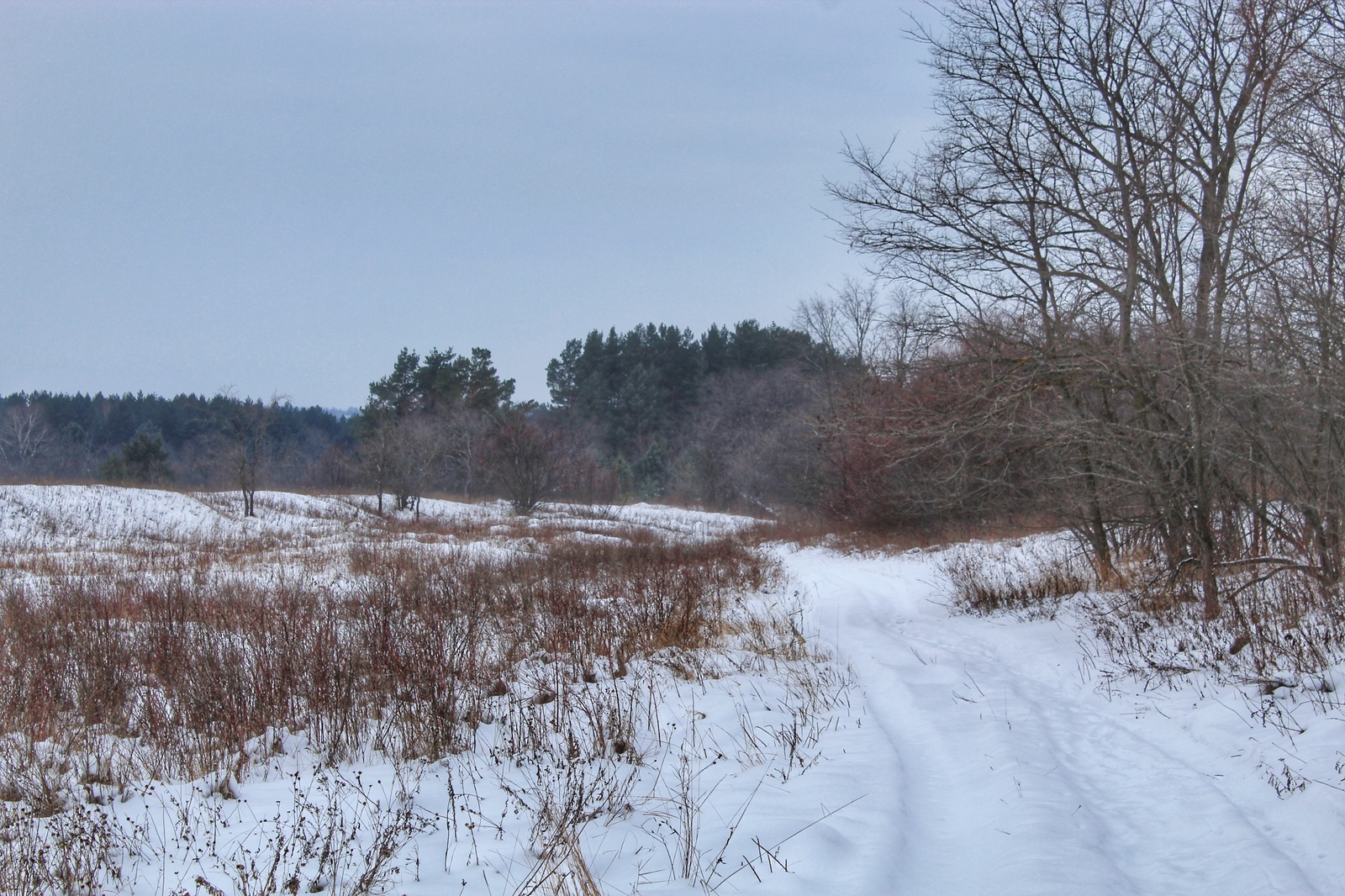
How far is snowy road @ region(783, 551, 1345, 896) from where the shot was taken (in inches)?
125

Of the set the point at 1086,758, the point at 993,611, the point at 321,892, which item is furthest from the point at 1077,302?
the point at 321,892

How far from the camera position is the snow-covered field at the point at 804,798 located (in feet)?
10.4

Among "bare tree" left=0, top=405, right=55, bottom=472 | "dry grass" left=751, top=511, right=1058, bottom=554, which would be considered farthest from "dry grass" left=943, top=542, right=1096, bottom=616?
"bare tree" left=0, top=405, right=55, bottom=472

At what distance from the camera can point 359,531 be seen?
24203mm

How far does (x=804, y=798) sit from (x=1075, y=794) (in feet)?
4.63

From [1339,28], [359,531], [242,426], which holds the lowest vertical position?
[359,531]

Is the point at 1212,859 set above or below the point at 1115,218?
below

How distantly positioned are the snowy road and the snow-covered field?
2cm

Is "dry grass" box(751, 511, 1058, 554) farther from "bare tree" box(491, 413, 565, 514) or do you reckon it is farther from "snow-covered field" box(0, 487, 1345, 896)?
"snow-covered field" box(0, 487, 1345, 896)

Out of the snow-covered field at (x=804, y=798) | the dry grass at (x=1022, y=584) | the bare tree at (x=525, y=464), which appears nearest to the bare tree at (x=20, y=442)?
the bare tree at (x=525, y=464)

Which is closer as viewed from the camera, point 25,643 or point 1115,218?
point 25,643

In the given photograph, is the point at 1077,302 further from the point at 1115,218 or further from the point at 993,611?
the point at 993,611

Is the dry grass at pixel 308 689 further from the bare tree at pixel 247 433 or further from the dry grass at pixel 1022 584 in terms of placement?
the bare tree at pixel 247 433

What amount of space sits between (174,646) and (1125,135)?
10.2m
